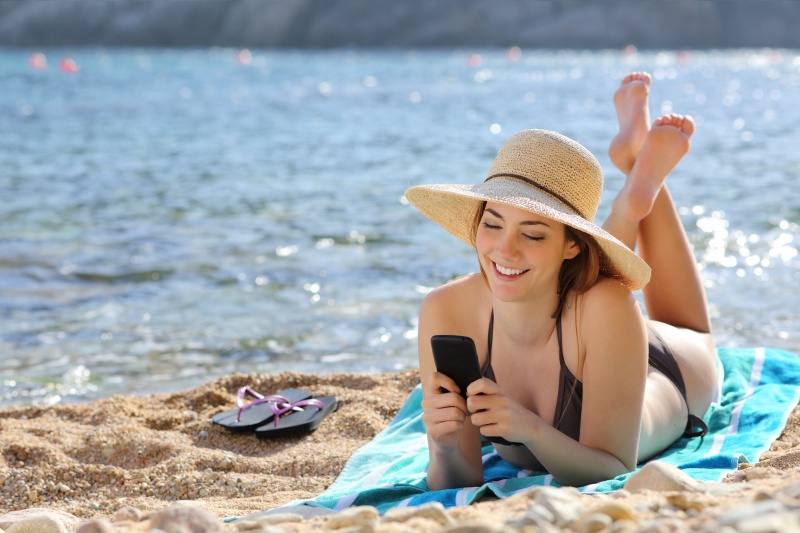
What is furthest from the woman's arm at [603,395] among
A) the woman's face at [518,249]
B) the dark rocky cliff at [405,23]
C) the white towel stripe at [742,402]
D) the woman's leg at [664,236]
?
the dark rocky cliff at [405,23]

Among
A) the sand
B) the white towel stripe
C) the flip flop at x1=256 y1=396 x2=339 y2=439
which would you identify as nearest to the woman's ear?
the sand

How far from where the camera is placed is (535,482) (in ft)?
10.8

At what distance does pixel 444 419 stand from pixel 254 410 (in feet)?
5.28

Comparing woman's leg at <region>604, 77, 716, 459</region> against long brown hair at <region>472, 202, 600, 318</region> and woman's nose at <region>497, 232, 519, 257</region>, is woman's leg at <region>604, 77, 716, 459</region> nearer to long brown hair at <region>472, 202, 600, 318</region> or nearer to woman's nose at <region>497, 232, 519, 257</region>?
long brown hair at <region>472, 202, 600, 318</region>

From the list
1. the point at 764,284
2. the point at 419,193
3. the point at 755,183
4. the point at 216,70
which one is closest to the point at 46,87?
the point at 216,70

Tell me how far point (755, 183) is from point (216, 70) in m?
34.9

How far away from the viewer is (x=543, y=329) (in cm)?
330

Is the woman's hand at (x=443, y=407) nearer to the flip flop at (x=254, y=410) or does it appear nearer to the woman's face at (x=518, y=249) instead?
the woman's face at (x=518, y=249)

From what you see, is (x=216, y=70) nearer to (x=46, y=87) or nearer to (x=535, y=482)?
(x=46, y=87)

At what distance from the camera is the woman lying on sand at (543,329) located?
2980 mm

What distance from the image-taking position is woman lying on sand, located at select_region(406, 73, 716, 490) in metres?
2.98

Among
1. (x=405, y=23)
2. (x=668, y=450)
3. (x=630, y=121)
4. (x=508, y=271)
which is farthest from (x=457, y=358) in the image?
(x=405, y=23)

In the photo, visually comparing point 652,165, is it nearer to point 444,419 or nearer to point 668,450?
point 668,450

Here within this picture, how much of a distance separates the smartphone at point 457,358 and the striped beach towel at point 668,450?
39 centimetres
